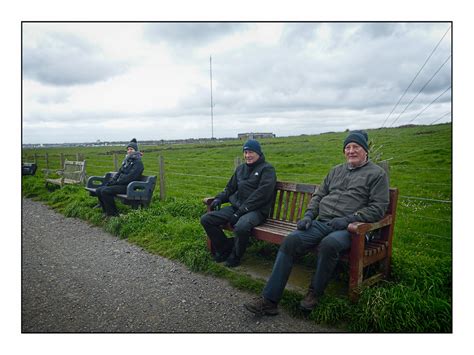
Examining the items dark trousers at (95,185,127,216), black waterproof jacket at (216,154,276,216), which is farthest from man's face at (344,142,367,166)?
dark trousers at (95,185,127,216)

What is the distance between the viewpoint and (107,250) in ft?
18.8

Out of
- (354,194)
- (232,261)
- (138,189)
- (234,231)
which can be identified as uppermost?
(354,194)

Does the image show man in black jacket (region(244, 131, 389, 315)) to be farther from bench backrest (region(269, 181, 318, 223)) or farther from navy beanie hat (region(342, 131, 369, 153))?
bench backrest (region(269, 181, 318, 223))

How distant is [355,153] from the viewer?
3941mm

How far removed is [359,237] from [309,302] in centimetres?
78

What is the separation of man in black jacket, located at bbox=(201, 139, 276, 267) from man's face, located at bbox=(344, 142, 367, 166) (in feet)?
3.58

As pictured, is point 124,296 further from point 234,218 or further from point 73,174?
point 73,174

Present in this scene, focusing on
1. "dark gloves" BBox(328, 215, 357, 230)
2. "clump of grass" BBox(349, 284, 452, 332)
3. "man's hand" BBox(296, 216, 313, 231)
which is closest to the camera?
"clump of grass" BBox(349, 284, 452, 332)

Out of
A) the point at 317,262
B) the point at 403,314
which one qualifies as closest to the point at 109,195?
the point at 317,262

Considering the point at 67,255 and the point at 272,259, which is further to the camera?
the point at 67,255

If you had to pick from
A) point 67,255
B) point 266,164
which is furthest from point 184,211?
point 266,164

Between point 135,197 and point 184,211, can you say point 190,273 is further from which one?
point 135,197

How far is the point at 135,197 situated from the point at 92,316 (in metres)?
3.79

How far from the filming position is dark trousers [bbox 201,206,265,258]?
458 centimetres
